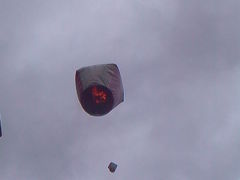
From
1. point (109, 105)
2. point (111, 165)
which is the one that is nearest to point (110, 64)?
point (109, 105)

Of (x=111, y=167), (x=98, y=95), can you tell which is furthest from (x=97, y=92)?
(x=111, y=167)

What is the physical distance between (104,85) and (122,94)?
0.89 meters

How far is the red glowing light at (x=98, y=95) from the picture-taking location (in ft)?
38.9

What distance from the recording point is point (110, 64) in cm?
1288

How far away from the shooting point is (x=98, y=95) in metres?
11.9

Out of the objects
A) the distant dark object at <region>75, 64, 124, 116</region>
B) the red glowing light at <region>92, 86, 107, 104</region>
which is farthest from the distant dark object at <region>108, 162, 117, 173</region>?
the red glowing light at <region>92, 86, 107, 104</region>

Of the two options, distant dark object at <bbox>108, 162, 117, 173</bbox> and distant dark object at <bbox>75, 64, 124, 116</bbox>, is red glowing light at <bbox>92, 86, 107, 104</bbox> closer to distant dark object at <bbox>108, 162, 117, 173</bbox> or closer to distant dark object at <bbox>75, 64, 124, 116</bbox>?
distant dark object at <bbox>75, 64, 124, 116</bbox>

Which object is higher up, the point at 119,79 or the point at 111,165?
the point at 119,79

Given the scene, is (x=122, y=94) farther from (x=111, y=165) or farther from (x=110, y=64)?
(x=111, y=165)

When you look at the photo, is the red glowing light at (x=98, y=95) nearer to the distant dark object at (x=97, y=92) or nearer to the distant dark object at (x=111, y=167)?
the distant dark object at (x=97, y=92)

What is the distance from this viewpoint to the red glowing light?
11.8 metres

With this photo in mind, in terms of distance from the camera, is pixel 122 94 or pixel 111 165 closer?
pixel 122 94

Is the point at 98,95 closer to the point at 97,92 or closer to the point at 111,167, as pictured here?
the point at 97,92

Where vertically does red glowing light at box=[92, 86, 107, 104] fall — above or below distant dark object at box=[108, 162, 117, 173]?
above
